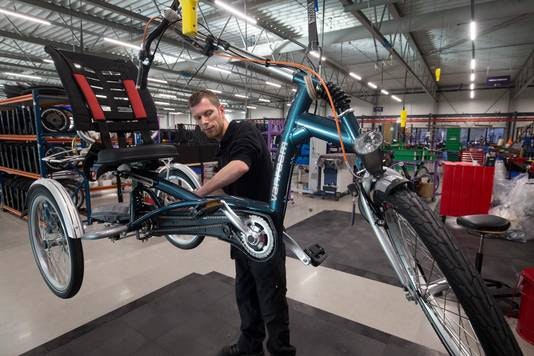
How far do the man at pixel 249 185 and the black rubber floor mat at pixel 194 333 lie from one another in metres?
0.42

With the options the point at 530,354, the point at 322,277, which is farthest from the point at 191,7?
the point at 530,354

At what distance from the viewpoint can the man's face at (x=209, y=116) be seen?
1.50 metres

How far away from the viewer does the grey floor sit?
2.11 meters

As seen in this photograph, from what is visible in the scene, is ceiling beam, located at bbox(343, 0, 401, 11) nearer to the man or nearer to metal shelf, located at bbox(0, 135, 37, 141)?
the man

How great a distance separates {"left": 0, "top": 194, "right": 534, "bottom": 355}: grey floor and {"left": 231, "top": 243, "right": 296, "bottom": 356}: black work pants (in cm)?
78

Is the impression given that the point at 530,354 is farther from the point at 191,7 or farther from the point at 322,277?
the point at 191,7

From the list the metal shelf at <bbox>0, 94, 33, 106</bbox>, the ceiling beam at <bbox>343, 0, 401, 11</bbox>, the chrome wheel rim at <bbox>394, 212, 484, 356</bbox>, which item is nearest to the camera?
the chrome wheel rim at <bbox>394, 212, 484, 356</bbox>

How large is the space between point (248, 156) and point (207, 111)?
0.34 m

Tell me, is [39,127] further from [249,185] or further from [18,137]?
[249,185]

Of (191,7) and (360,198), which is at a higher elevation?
(191,7)

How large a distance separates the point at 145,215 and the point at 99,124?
0.56m

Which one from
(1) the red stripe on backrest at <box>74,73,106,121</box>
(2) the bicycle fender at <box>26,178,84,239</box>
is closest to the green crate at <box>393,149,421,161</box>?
(1) the red stripe on backrest at <box>74,73,106,121</box>

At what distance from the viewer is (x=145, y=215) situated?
5.29ft

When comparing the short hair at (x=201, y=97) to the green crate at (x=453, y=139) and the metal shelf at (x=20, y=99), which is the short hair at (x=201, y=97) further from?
the green crate at (x=453, y=139)
